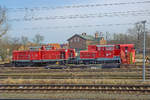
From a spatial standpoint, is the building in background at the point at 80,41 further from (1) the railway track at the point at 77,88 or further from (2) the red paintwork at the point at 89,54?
(1) the railway track at the point at 77,88

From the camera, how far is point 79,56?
22.9 meters

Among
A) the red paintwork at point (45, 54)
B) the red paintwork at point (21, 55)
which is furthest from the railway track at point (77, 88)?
the red paintwork at point (21, 55)

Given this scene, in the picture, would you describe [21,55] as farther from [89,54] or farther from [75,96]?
[75,96]

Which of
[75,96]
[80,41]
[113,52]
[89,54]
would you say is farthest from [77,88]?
[80,41]

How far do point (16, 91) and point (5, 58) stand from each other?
33.1 m

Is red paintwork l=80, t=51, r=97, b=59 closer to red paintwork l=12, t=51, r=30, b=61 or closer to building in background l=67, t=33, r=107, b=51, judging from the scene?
red paintwork l=12, t=51, r=30, b=61

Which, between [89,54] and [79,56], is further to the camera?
[79,56]

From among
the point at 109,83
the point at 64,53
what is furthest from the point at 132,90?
the point at 64,53

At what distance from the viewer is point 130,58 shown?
21000 mm

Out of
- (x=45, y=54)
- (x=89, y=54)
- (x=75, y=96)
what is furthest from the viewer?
(x=45, y=54)

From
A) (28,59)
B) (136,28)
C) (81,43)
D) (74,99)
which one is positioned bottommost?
(74,99)

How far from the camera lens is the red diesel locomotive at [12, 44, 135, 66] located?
2172 centimetres

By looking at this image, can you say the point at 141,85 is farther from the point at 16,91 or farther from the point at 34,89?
the point at 16,91

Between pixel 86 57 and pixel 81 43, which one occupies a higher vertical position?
pixel 81 43
